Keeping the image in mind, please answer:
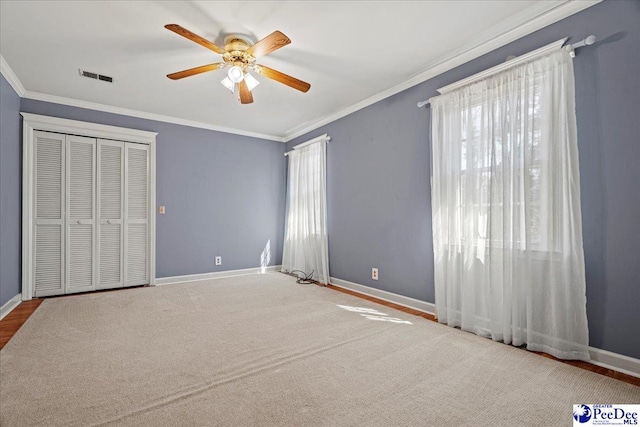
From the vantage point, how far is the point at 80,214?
160 inches

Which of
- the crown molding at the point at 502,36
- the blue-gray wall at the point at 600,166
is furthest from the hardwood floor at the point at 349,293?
the crown molding at the point at 502,36

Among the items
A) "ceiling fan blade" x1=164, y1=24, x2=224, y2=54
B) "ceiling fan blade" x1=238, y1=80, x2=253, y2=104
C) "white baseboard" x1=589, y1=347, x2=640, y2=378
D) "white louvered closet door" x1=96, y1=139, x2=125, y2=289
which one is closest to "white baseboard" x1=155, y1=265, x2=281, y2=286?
"white louvered closet door" x1=96, y1=139, x2=125, y2=289

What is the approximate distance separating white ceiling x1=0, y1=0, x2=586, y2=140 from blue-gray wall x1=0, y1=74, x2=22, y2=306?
13.7 inches

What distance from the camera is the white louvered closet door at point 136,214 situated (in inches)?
172

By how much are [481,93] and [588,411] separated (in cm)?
235

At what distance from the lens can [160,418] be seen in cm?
151

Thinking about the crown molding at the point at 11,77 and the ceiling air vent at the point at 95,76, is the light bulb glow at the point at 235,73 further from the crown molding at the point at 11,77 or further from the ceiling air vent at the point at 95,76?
the crown molding at the point at 11,77

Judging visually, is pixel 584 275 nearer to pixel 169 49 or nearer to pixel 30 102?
pixel 169 49

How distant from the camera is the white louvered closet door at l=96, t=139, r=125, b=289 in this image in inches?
165

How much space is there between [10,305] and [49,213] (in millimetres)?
1161

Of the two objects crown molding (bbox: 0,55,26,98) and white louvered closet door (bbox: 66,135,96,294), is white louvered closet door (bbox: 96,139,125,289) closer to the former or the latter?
white louvered closet door (bbox: 66,135,96,294)

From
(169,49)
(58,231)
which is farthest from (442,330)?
(58,231)

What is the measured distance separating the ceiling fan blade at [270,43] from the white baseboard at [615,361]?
3.03 meters
